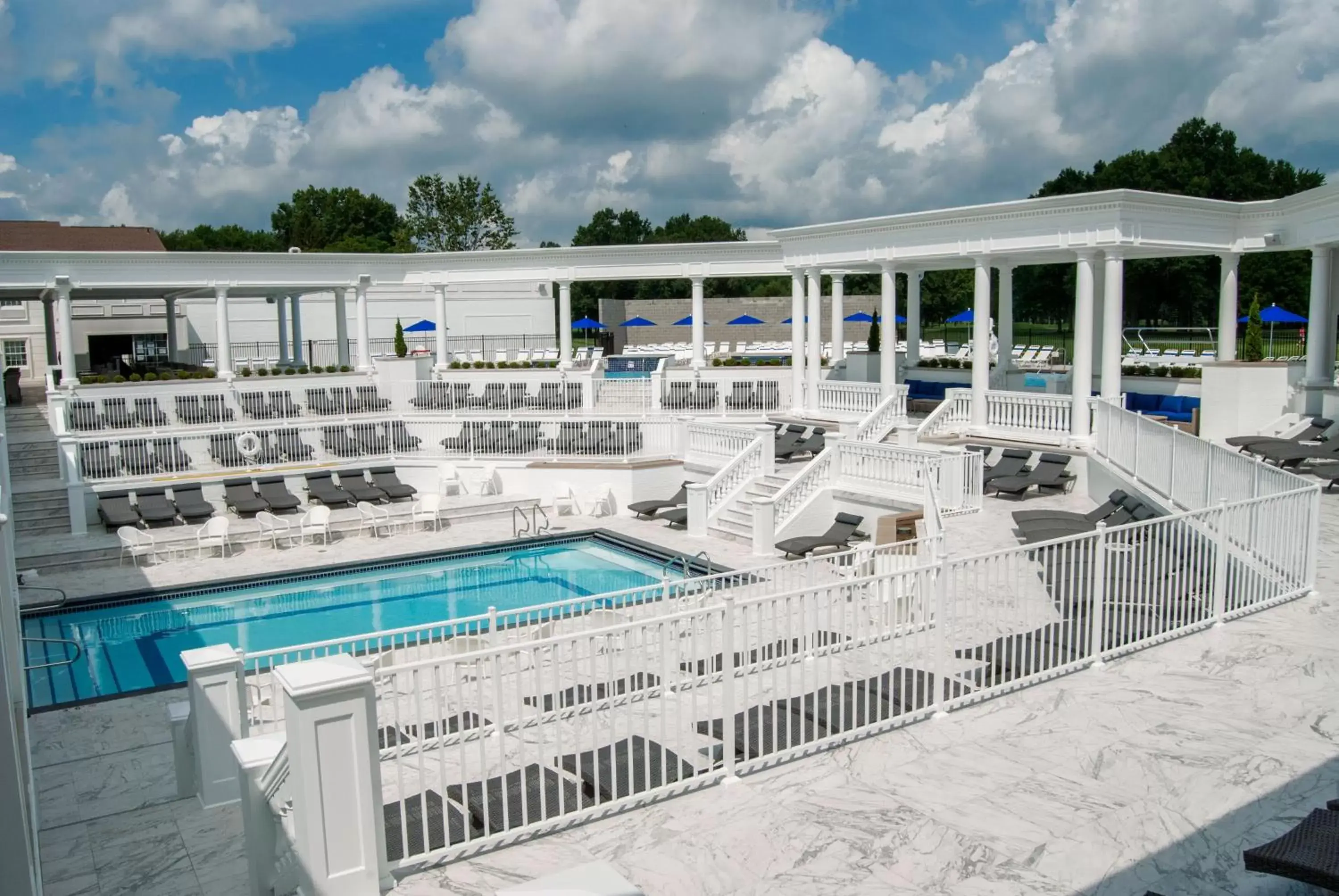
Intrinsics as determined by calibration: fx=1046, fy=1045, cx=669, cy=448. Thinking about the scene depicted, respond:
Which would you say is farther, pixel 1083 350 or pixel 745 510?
pixel 745 510

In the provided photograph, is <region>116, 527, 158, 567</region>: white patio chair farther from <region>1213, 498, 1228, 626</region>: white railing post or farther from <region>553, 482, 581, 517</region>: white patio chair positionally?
<region>1213, 498, 1228, 626</region>: white railing post

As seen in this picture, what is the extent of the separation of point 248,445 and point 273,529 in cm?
494

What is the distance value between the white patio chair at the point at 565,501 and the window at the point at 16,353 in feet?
113

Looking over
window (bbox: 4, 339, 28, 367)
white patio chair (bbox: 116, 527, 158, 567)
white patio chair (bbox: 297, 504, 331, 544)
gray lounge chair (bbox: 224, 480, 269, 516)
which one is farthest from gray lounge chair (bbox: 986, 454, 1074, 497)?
window (bbox: 4, 339, 28, 367)

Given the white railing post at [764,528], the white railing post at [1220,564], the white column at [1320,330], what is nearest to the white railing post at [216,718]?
the white railing post at [1220,564]

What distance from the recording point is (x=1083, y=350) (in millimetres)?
20125

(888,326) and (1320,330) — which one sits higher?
(888,326)

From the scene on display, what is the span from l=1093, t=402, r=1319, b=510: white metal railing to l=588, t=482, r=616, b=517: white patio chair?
9.98 metres

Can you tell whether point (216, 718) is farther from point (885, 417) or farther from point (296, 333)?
point (296, 333)

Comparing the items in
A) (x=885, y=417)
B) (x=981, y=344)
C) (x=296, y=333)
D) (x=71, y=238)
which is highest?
(x=71, y=238)

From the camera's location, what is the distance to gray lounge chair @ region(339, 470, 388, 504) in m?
23.1

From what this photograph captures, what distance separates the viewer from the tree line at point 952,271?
55.2 meters

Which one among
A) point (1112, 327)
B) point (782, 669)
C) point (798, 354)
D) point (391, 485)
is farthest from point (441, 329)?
point (782, 669)

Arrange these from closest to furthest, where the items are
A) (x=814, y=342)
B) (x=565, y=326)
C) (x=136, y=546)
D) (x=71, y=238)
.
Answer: (x=136, y=546), (x=814, y=342), (x=565, y=326), (x=71, y=238)
